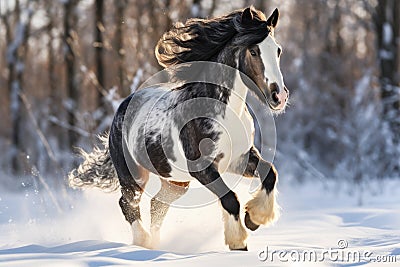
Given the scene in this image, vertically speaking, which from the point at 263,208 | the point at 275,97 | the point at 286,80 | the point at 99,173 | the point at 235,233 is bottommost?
the point at 235,233

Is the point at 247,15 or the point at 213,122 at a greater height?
the point at 247,15

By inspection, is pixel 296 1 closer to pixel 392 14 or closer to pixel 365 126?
pixel 392 14

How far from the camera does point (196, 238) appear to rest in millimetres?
5199

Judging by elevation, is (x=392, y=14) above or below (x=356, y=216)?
above

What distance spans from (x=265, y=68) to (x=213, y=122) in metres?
0.51

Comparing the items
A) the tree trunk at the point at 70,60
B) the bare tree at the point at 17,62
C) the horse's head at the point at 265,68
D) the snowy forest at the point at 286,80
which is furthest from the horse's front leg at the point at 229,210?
the bare tree at the point at 17,62

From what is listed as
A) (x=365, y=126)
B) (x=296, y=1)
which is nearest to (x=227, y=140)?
(x=365, y=126)

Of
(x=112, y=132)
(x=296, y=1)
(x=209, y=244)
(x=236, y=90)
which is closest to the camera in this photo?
(x=236, y=90)

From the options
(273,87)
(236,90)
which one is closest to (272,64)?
(273,87)

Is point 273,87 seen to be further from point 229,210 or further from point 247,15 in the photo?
point 229,210

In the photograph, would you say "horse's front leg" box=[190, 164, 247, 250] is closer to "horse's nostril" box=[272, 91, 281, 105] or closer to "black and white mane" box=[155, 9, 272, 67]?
"horse's nostril" box=[272, 91, 281, 105]

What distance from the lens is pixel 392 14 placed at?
1503 cm

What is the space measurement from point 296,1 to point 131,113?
2246 centimetres

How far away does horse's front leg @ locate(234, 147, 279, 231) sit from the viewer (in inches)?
178
